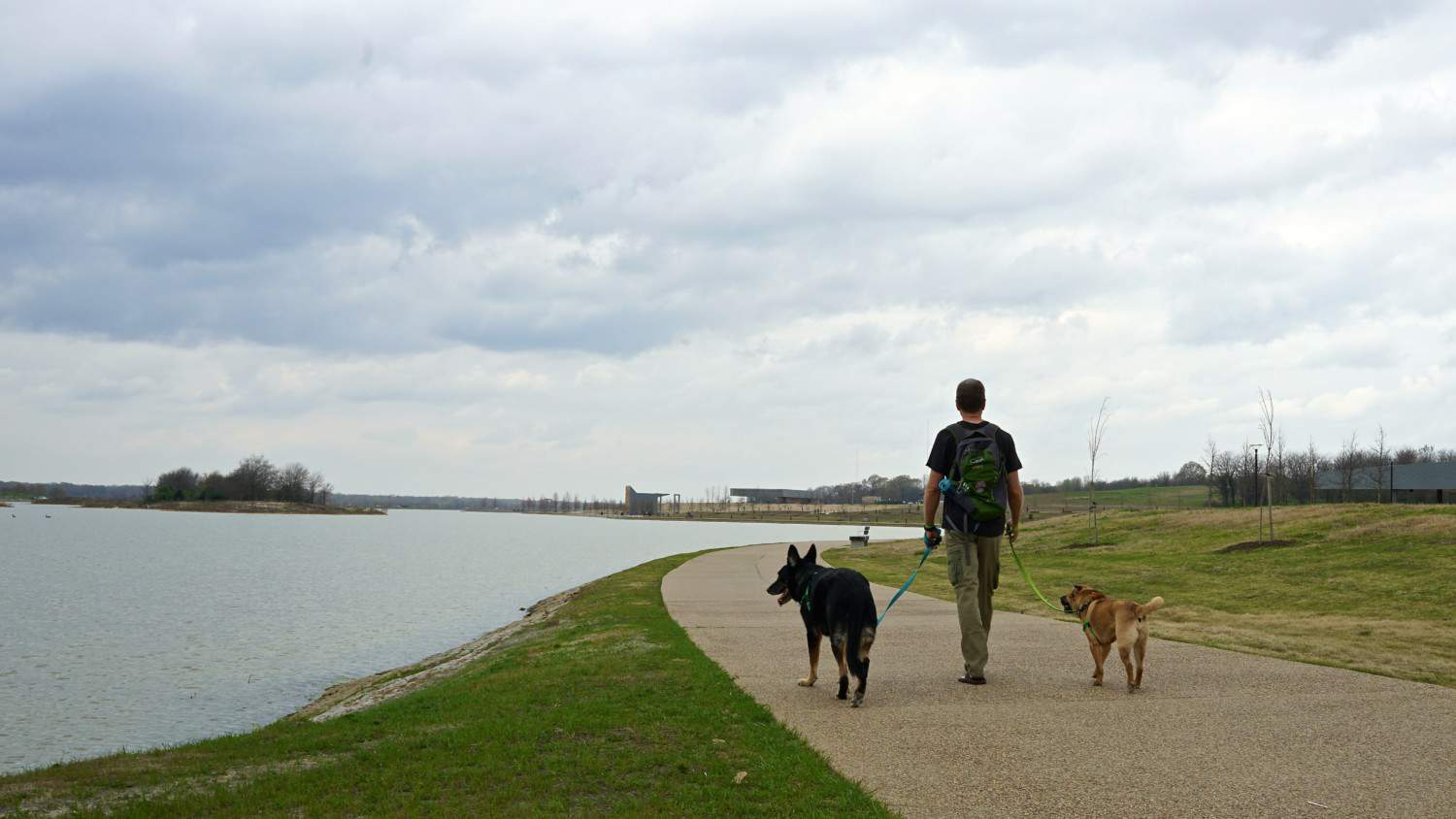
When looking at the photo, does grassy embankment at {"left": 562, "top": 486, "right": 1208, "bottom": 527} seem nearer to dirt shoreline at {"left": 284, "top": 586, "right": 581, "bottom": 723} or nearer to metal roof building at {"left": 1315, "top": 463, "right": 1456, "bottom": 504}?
metal roof building at {"left": 1315, "top": 463, "right": 1456, "bottom": 504}

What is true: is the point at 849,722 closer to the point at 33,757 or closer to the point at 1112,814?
the point at 1112,814

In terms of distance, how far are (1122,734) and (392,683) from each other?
11.1 meters

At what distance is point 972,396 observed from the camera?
8.00 m

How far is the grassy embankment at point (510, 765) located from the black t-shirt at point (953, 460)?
2.32 m

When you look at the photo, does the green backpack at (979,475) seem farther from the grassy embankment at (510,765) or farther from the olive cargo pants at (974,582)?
the grassy embankment at (510,765)

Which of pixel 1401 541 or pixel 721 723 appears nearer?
pixel 721 723

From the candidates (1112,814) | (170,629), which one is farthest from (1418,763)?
(170,629)

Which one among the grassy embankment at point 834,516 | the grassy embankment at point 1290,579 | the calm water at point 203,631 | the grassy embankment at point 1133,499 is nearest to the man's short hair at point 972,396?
the grassy embankment at point 1290,579

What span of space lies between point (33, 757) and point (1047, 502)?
121 metres

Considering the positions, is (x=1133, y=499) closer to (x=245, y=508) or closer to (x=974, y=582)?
(x=974, y=582)

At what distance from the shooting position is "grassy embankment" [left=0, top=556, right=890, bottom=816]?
5.09 meters

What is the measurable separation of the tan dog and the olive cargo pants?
36.4 inches

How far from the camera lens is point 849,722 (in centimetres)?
672

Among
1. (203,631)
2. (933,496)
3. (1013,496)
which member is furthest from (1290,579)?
(203,631)
